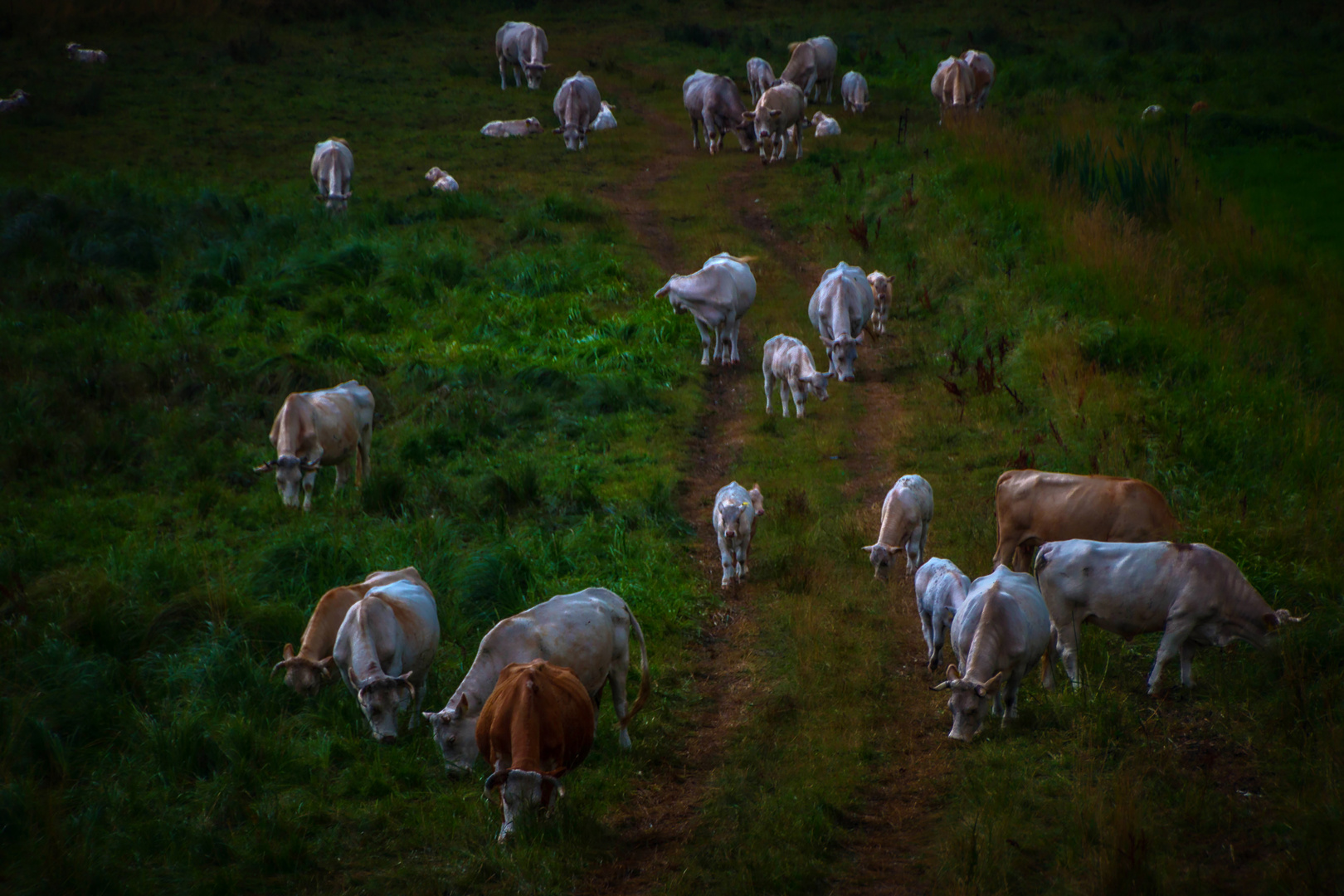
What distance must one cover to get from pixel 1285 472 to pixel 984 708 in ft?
16.5

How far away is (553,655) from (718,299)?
976cm

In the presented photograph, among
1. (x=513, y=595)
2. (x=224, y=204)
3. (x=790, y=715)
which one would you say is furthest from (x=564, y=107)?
(x=790, y=715)

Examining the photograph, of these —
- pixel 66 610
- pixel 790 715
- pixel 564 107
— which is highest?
pixel 564 107

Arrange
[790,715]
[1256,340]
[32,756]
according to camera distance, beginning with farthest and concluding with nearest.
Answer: [1256,340] < [790,715] < [32,756]

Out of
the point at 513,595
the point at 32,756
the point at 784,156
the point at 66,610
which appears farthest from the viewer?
the point at 784,156

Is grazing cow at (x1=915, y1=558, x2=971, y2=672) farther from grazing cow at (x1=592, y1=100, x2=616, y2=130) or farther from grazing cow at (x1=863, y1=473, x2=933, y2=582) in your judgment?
grazing cow at (x1=592, y1=100, x2=616, y2=130)

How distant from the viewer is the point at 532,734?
6.42m

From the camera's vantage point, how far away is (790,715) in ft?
25.8

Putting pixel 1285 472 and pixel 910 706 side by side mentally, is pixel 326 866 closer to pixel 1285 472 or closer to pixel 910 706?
pixel 910 706

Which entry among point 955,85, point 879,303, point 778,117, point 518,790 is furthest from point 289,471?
point 955,85

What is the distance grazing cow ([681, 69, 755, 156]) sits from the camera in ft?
88.2

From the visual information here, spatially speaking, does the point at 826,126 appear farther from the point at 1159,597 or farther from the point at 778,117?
the point at 1159,597

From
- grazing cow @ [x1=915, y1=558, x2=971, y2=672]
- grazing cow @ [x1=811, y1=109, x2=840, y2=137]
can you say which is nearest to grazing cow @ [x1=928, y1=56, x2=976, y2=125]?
grazing cow @ [x1=811, y1=109, x2=840, y2=137]

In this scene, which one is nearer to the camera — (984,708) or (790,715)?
(984,708)
